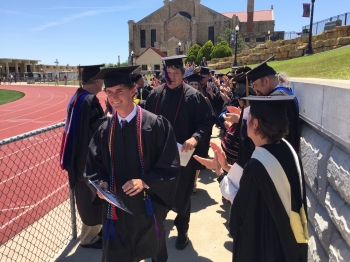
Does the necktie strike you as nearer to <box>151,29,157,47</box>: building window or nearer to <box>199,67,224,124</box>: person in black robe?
<box>199,67,224,124</box>: person in black robe

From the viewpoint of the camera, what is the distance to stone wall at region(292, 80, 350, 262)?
1.88 meters

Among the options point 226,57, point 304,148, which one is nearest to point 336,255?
point 304,148

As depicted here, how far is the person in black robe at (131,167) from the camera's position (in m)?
2.42

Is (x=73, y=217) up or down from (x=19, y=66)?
down

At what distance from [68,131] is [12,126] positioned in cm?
1350

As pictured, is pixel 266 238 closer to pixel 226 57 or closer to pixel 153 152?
pixel 153 152

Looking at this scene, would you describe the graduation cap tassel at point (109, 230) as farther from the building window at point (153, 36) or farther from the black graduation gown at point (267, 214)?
the building window at point (153, 36)

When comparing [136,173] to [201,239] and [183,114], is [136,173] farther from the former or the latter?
[201,239]

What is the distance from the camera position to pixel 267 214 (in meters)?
1.81

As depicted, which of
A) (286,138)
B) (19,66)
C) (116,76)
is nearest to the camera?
(116,76)

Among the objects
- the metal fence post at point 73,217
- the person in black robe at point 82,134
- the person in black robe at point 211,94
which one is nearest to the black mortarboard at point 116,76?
the person in black robe at point 82,134

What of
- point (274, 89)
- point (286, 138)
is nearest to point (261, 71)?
point (274, 89)

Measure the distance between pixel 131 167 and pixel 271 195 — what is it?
1183 millimetres

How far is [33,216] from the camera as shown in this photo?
495 cm
